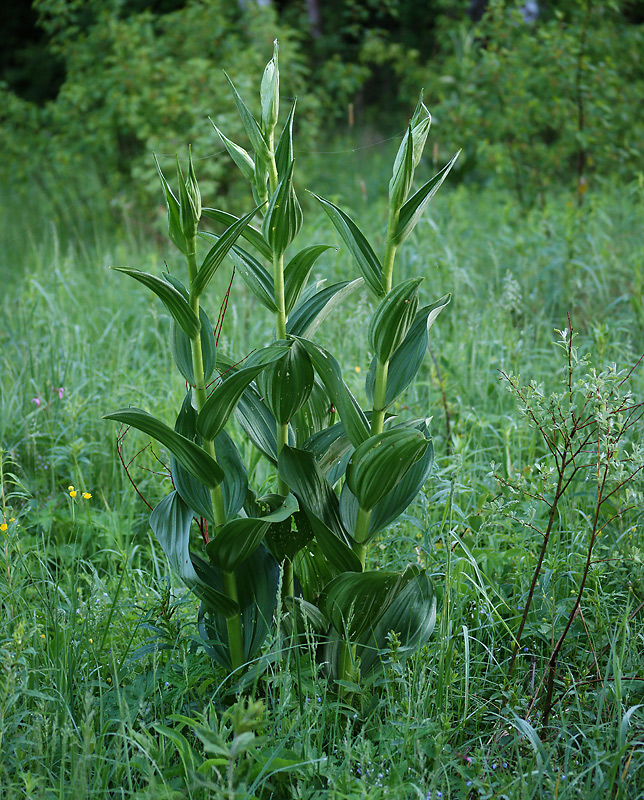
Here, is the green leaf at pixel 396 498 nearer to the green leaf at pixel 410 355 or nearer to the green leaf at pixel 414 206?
the green leaf at pixel 410 355

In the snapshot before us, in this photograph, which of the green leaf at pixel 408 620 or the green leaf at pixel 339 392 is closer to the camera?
the green leaf at pixel 339 392

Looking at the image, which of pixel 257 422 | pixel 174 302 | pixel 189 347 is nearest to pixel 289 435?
pixel 257 422

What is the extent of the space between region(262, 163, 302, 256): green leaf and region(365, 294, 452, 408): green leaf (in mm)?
292

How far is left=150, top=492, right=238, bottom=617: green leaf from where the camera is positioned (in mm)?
1329

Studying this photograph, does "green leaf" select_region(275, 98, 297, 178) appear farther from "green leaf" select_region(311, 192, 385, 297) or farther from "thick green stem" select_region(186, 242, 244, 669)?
"thick green stem" select_region(186, 242, 244, 669)

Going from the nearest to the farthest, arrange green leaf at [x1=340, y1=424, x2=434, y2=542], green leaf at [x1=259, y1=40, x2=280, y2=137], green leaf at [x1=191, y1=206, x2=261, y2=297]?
green leaf at [x1=191, y1=206, x2=261, y2=297]
green leaf at [x1=259, y1=40, x2=280, y2=137]
green leaf at [x1=340, y1=424, x2=434, y2=542]

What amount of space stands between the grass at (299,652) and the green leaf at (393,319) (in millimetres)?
356

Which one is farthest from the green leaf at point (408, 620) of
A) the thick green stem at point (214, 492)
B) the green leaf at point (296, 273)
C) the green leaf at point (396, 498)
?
the green leaf at point (296, 273)

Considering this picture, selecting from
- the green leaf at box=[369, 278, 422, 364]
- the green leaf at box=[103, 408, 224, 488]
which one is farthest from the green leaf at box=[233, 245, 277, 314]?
the green leaf at box=[103, 408, 224, 488]

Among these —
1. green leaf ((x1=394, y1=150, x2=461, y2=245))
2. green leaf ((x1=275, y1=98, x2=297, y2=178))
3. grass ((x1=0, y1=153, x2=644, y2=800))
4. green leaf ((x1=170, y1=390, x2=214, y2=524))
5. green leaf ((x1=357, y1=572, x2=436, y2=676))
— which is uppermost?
green leaf ((x1=275, y1=98, x2=297, y2=178))

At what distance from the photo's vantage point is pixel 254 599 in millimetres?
1465

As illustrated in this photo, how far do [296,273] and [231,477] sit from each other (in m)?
0.43

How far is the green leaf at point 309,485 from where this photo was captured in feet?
4.45

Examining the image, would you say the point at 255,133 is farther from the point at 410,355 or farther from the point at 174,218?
the point at 410,355
